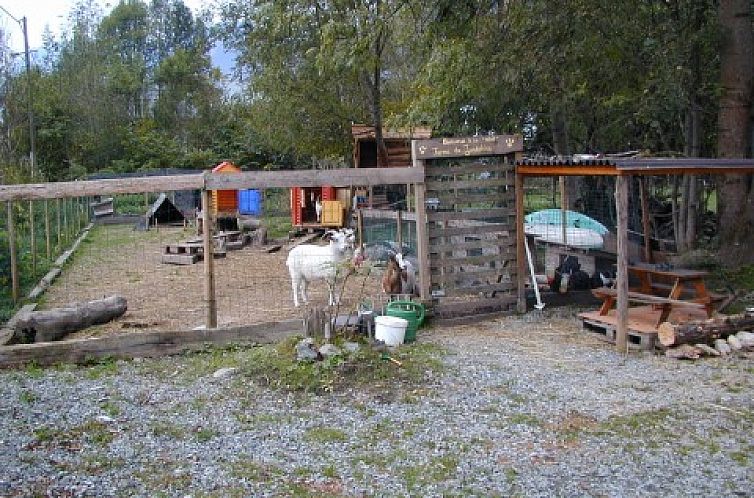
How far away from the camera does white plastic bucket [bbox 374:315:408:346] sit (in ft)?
26.2

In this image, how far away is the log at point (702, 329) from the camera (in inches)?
303

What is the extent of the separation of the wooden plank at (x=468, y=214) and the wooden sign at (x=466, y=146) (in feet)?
2.34

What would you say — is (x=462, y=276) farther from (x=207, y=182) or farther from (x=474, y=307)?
(x=207, y=182)

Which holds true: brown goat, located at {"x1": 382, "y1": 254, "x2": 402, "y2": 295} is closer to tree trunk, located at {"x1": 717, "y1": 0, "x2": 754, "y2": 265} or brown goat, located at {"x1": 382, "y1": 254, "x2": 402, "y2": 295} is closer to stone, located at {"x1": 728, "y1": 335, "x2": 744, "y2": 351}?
stone, located at {"x1": 728, "y1": 335, "x2": 744, "y2": 351}

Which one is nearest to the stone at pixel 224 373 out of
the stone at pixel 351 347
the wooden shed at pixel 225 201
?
the stone at pixel 351 347

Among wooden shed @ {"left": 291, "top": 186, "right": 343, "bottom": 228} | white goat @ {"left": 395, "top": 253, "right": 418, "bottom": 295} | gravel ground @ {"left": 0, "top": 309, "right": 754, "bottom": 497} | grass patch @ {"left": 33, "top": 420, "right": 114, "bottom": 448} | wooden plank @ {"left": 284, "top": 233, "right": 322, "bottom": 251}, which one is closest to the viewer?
gravel ground @ {"left": 0, "top": 309, "right": 754, "bottom": 497}

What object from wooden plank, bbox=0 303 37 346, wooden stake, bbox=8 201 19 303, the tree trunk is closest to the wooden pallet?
the tree trunk

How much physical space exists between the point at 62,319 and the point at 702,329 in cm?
705

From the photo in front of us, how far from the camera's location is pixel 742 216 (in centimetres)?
1170

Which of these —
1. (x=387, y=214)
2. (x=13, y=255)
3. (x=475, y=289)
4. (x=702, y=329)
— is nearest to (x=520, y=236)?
(x=475, y=289)

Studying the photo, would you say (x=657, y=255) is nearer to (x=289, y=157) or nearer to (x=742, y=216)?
(x=742, y=216)

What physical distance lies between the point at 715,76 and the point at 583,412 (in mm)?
8495

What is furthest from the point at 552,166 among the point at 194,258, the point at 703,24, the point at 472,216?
the point at 194,258

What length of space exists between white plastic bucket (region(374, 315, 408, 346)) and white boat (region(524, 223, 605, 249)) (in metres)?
4.74
